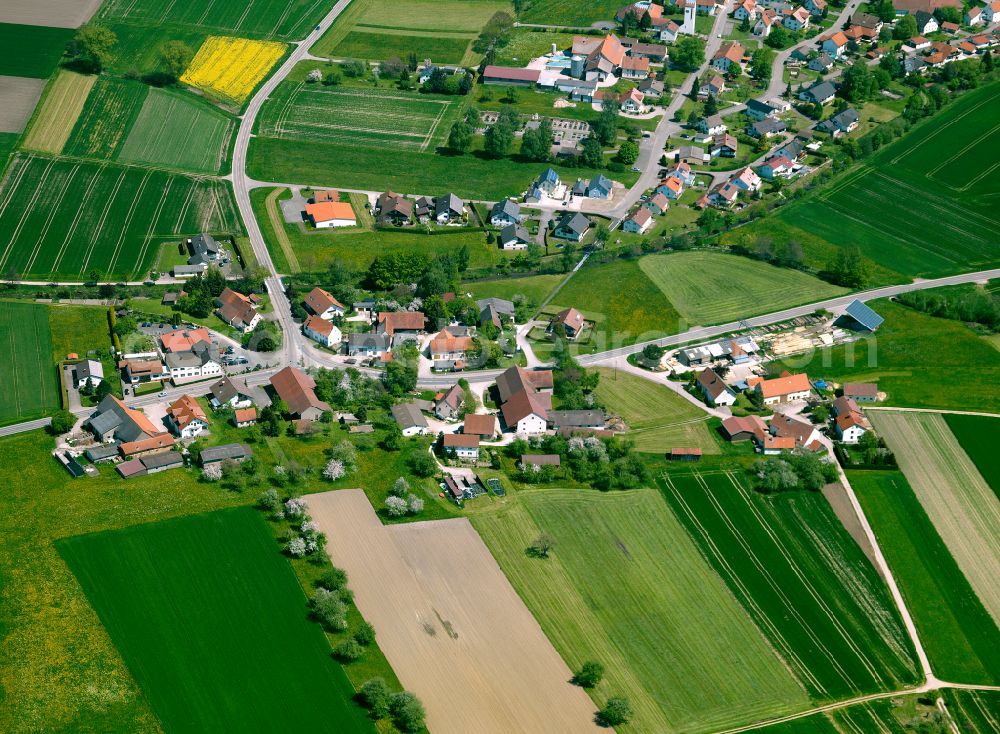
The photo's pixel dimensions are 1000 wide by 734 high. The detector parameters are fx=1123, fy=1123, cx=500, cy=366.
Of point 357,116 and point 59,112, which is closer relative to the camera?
point 59,112

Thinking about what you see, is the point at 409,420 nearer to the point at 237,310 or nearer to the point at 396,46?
the point at 237,310

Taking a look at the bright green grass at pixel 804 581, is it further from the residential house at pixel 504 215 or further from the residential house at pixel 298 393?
the residential house at pixel 504 215

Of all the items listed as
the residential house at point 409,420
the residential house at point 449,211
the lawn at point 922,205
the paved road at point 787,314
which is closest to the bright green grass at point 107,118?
the residential house at point 449,211

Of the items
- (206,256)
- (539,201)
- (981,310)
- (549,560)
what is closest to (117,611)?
(549,560)

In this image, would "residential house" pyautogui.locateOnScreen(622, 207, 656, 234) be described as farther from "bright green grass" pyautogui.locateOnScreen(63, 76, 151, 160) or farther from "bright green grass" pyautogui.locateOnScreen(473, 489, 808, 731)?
"bright green grass" pyautogui.locateOnScreen(63, 76, 151, 160)

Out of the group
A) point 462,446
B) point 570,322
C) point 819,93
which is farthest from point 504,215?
point 819,93

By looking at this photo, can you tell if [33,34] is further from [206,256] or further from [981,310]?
[981,310]
